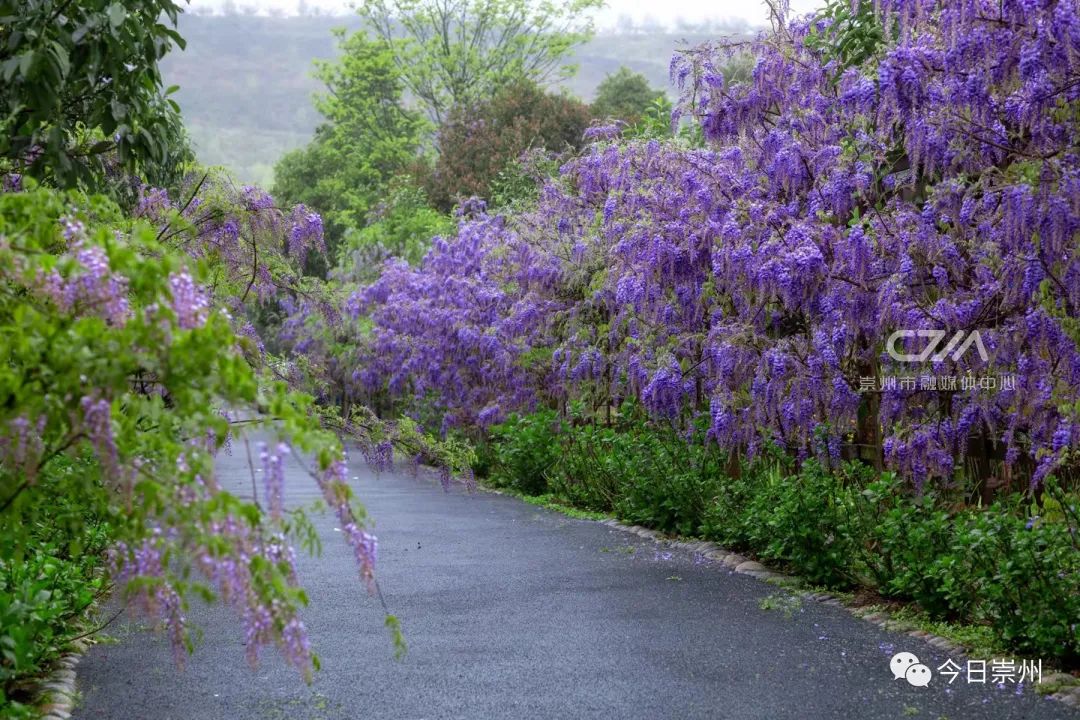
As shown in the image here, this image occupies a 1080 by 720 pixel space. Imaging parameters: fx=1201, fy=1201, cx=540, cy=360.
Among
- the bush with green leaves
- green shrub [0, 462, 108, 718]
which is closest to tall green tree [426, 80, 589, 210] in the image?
green shrub [0, 462, 108, 718]

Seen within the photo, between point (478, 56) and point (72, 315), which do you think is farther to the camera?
point (478, 56)

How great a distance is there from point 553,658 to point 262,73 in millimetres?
117218

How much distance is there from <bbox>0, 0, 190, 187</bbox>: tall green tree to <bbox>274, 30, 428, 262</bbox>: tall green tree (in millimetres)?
38676

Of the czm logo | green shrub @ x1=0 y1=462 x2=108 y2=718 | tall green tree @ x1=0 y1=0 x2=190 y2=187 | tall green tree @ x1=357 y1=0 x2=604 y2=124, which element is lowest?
green shrub @ x1=0 y1=462 x2=108 y2=718

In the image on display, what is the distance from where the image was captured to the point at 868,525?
7762 mm

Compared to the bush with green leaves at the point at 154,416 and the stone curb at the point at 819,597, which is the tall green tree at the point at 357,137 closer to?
the stone curb at the point at 819,597

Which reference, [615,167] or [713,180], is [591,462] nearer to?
[615,167]

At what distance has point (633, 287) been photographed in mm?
10664

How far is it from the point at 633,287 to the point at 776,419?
192cm

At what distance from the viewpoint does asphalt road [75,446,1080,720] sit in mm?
5355

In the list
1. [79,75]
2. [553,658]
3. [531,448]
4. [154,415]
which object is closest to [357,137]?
[531,448]

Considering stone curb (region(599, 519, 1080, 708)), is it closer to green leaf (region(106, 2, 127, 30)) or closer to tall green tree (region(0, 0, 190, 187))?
tall green tree (region(0, 0, 190, 187))

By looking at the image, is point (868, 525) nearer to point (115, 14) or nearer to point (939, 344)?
point (939, 344)

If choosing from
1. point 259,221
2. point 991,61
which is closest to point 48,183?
point 259,221
